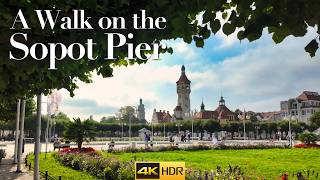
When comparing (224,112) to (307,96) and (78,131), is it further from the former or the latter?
(78,131)

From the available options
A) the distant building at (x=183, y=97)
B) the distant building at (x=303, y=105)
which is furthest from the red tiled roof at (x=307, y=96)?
the distant building at (x=183, y=97)

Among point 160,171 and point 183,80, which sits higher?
point 183,80

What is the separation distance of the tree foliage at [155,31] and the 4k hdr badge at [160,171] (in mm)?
5575


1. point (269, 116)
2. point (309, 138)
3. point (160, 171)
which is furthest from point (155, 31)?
point (269, 116)

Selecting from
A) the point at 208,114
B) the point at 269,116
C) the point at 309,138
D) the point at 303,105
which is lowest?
the point at 309,138

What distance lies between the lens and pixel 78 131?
3628 cm

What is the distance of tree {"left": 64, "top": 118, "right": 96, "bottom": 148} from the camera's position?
3619 centimetres

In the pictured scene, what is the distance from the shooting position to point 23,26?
642 centimetres

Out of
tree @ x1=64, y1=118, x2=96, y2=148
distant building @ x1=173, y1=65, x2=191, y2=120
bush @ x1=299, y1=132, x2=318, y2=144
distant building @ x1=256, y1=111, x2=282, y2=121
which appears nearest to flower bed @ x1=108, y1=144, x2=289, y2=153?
bush @ x1=299, y1=132, x2=318, y2=144

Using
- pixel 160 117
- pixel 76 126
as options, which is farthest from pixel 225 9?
pixel 160 117

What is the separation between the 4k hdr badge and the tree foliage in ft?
18.3

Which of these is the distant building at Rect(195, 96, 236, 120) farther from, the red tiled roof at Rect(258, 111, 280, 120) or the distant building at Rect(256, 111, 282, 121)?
the red tiled roof at Rect(258, 111, 280, 120)

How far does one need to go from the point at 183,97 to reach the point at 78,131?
126 m

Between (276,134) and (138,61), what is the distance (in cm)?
8932
